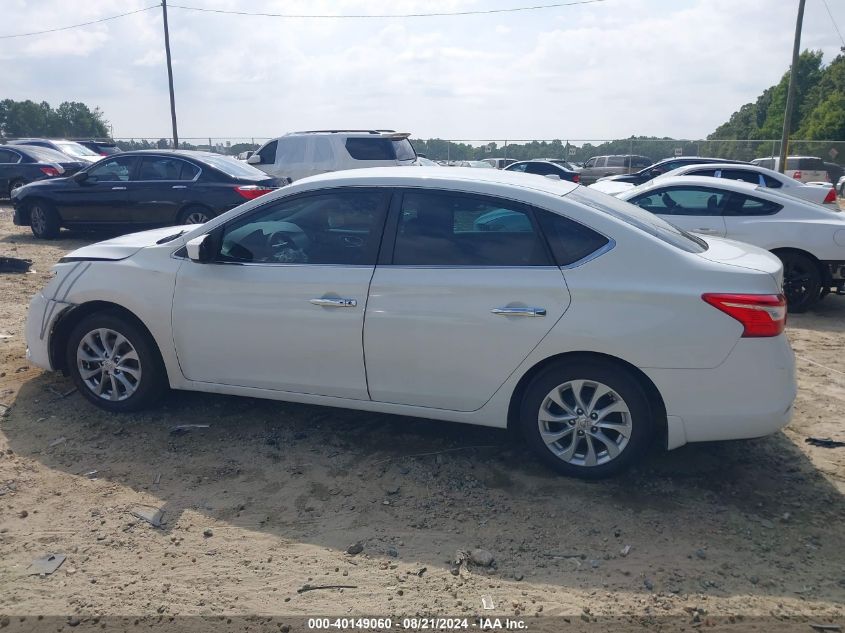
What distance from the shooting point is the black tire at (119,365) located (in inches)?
195

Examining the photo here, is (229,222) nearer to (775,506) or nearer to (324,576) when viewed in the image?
(324,576)

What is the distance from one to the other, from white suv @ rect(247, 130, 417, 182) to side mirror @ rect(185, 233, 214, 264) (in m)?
10.9

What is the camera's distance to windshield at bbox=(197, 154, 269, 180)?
1214cm

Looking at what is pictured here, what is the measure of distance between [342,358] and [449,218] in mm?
1070

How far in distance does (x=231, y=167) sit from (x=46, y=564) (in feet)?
31.8

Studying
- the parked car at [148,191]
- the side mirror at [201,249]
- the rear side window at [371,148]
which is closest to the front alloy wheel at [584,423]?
the side mirror at [201,249]

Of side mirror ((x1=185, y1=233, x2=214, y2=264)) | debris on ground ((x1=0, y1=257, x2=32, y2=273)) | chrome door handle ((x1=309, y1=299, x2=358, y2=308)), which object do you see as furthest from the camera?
debris on ground ((x1=0, y1=257, x2=32, y2=273))

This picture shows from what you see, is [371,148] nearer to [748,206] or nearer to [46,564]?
[748,206]

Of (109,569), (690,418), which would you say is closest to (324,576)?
(109,569)

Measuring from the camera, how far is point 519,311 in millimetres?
4074

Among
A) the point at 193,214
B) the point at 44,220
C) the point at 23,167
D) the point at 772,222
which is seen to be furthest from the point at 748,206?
the point at 23,167

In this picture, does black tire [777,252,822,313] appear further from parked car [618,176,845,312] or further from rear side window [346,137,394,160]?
rear side window [346,137,394,160]

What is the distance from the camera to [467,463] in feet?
14.7

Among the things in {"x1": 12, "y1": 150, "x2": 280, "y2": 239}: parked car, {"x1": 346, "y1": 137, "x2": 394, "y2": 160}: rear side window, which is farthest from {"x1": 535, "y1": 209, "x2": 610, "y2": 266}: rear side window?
{"x1": 346, "y1": 137, "x2": 394, "y2": 160}: rear side window
